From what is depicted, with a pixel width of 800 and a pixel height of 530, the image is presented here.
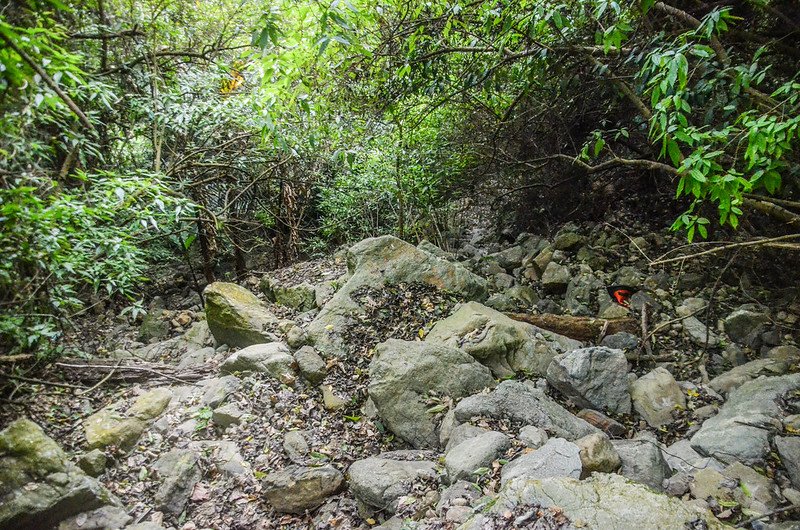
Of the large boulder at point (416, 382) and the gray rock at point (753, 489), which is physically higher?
the large boulder at point (416, 382)

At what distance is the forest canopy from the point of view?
2.62 metres

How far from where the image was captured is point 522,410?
3109 mm

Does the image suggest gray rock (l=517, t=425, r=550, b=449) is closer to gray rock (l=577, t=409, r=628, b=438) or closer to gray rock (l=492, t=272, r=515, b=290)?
gray rock (l=577, t=409, r=628, b=438)

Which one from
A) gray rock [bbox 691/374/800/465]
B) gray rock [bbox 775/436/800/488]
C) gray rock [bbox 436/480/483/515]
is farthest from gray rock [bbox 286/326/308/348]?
gray rock [bbox 775/436/800/488]

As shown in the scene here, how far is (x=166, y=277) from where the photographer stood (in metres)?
7.65

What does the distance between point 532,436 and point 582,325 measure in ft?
8.09

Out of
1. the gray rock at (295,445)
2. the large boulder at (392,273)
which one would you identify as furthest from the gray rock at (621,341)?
the gray rock at (295,445)

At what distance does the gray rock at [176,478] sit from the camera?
9.71 ft

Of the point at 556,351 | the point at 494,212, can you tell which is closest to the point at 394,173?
the point at 494,212

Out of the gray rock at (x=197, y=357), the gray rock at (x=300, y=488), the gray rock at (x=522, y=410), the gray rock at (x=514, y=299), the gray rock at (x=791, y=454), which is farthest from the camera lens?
the gray rock at (x=514, y=299)

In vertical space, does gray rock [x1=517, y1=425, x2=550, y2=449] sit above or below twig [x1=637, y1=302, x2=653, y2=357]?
above

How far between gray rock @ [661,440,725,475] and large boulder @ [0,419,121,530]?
12.8 ft

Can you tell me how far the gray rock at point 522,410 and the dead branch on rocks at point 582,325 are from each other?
1784 mm

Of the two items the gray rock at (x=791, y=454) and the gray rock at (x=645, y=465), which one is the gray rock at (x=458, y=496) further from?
the gray rock at (x=791, y=454)
